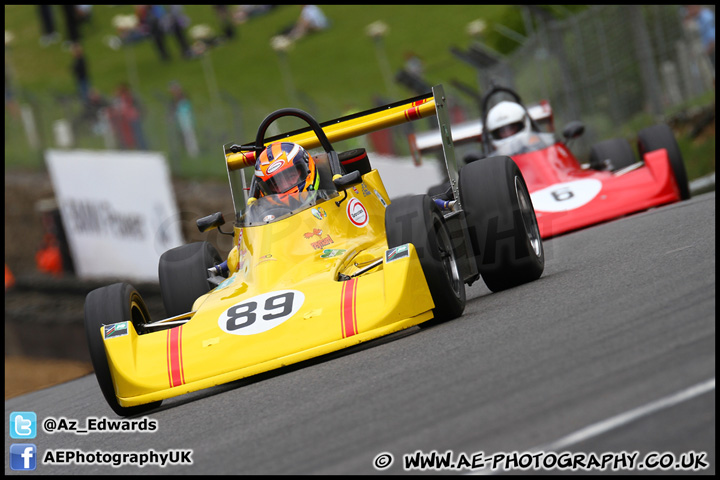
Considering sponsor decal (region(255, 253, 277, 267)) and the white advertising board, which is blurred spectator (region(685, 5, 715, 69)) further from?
sponsor decal (region(255, 253, 277, 267))

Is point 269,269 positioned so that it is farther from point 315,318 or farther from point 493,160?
point 493,160

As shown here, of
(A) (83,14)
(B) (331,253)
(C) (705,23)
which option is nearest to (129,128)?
(C) (705,23)

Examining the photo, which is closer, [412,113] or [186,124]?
[412,113]

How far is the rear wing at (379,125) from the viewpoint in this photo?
789 centimetres

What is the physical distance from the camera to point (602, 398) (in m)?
4.09

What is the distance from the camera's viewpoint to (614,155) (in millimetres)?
12156

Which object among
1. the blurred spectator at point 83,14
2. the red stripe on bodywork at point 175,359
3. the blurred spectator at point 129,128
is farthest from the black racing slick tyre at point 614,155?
the blurred spectator at point 83,14

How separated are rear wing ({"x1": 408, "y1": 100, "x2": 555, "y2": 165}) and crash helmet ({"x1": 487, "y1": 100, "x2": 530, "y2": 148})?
0.70ft

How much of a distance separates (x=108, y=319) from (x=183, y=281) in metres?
1.47

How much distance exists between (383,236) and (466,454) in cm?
388

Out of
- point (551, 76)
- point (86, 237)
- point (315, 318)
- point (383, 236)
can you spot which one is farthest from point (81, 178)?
point (315, 318)

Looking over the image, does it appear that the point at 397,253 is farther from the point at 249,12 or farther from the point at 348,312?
the point at 249,12

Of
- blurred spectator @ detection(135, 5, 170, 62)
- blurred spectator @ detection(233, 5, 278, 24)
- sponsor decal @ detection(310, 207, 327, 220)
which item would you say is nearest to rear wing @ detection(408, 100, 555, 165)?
sponsor decal @ detection(310, 207, 327, 220)

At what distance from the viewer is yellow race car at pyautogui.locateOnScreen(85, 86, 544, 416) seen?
242 inches
